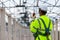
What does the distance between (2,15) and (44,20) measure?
3.25 ft

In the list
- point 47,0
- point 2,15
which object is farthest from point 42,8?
point 47,0

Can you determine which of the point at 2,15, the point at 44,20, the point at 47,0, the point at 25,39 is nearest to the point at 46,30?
the point at 44,20

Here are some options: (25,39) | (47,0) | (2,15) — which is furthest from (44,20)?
(47,0)

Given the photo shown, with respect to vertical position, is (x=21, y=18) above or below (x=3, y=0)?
below

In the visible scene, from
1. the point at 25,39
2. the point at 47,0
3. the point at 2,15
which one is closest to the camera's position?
the point at 2,15

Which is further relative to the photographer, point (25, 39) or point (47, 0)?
point (47, 0)

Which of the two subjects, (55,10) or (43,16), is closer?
(43,16)

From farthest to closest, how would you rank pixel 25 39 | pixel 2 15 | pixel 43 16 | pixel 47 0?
pixel 47 0
pixel 25 39
pixel 2 15
pixel 43 16

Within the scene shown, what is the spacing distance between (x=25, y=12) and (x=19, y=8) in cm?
78

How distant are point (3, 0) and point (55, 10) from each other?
472 centimetres

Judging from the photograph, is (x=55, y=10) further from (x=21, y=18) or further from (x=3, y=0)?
(x=3, y=0)

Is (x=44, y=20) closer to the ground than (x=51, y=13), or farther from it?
farther from it

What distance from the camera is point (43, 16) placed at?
2850 mm

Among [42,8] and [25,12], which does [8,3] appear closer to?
[25,12]
